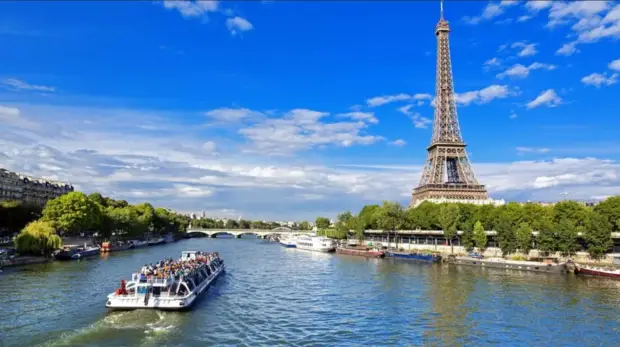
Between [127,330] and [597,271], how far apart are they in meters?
44.4

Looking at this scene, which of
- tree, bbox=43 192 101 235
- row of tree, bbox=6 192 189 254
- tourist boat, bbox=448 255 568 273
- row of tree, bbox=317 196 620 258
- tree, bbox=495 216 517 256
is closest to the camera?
tourist boat, bbox=448 255 568 273

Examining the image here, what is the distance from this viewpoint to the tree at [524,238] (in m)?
62.8

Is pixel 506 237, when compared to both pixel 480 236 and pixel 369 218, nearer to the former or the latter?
pixel 480 236

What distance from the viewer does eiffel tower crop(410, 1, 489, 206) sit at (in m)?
99.4

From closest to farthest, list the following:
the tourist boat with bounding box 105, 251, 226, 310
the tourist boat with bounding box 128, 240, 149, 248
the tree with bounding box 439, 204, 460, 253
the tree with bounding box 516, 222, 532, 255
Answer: the tourist boat with bounding box 105, 251, 226, 310, the tree with bounding box 516, 222, 532, 255, the tree with bounding box 439, 204, 460, 253, the tourist boat with bounding box 128, 240, 149, 248

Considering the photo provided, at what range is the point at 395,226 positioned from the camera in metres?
89.8

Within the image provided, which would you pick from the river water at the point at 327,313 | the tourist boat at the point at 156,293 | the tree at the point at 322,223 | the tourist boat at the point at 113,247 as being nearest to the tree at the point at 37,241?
the river water at the point at 327,313

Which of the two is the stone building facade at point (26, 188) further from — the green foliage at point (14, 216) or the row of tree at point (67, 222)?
the green foliage at point (14, 216)

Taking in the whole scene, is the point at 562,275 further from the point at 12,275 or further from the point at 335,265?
the point at 12,275

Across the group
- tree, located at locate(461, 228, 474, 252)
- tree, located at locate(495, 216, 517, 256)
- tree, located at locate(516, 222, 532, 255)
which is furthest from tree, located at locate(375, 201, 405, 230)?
tree, located at locate(516, 222, 532, 255)

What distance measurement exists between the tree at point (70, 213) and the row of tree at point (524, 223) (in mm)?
49232

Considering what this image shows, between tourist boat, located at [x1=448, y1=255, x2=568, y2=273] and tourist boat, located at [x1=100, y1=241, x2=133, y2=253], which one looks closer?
tourist boat, located at [x1=448, y1=255, x2=568, y2=273]

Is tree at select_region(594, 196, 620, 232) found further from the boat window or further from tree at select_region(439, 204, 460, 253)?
the boat window

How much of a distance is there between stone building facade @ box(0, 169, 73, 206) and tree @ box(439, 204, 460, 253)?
280 ft
